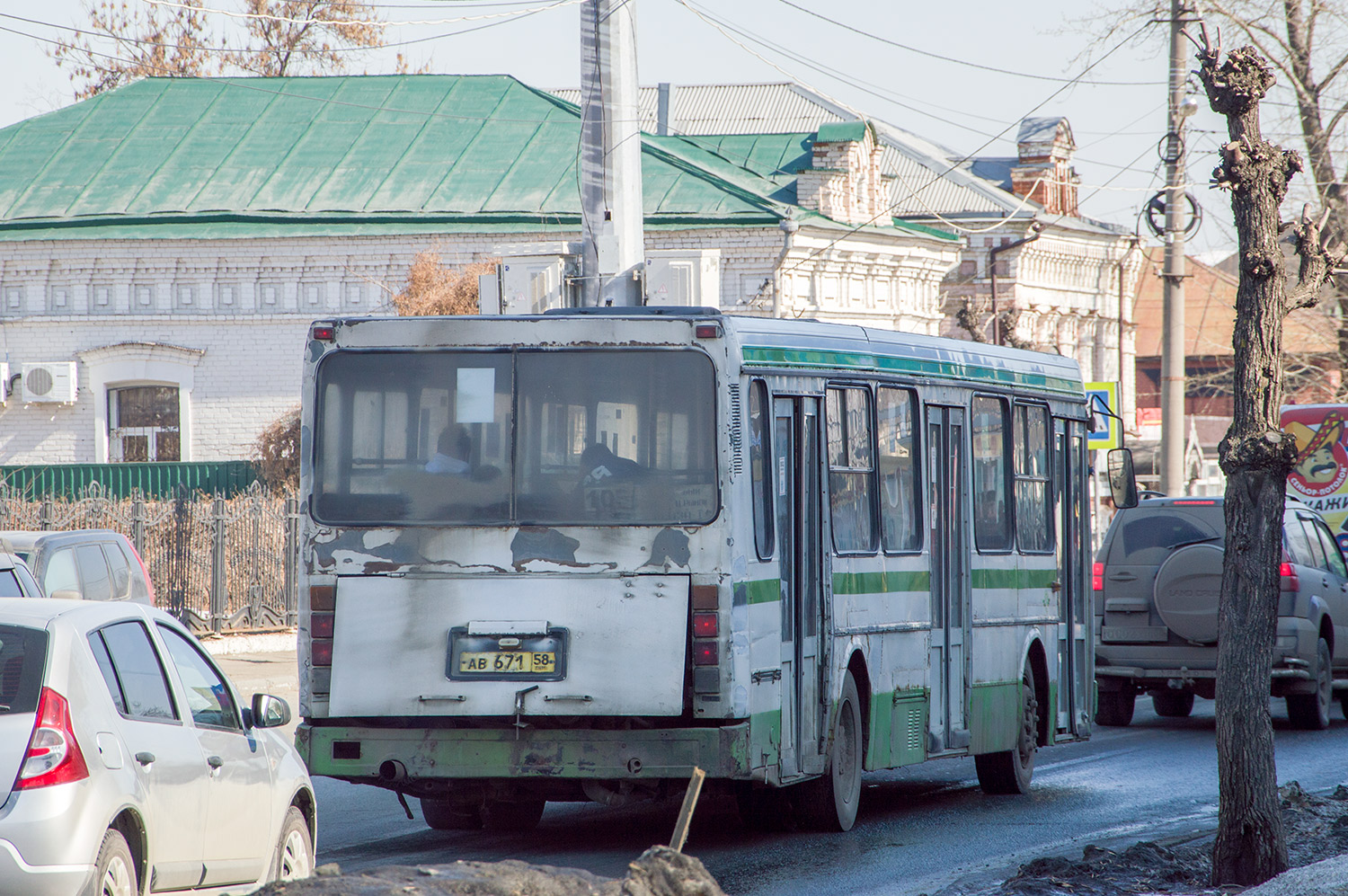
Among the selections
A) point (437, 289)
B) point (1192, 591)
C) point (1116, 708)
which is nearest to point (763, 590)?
point (1192, 591)

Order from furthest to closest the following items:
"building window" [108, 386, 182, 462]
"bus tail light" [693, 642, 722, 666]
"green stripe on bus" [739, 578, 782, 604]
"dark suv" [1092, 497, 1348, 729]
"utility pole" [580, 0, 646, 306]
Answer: "building window" [108, 386, 182, 462]
"dark suv" [1092, 497, 1348, 729]
"utility pole" [580, 0, 646, 306]
"green stripe on bus" [739, 578, 782, 604]
"bus tail light" [693, 642, 722, 666]

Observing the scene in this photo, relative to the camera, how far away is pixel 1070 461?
43.7ft

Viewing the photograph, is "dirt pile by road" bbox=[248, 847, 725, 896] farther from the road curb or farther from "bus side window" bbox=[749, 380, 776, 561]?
the road curb

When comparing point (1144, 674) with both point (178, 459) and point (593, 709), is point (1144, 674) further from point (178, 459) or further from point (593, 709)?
point (178, 459)

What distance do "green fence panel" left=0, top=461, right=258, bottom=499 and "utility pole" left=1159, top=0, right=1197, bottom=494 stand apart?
44.8 ft

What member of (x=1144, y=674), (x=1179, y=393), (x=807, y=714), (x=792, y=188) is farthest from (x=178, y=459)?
(x=807, y=714)

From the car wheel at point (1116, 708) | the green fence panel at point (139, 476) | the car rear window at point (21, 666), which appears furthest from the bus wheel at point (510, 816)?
the green fence panel at point (139, 476)

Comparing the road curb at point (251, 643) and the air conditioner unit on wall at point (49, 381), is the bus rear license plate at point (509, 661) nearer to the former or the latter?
the road curb at point (251, 643)

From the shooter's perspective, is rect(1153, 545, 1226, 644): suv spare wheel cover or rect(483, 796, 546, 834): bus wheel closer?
rect(483, 796, 546, 834): bus wheel

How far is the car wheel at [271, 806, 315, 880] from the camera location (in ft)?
24.4

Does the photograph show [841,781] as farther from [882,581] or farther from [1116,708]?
[1116,708]

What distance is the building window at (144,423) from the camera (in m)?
31.0

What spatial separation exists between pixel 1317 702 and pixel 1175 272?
739 cm

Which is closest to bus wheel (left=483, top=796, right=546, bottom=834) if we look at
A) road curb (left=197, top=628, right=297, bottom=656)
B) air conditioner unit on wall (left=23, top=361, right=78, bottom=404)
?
road curb (left=197, top=628, right=297, bottom=656)
